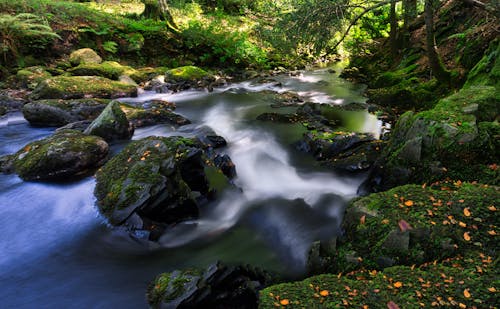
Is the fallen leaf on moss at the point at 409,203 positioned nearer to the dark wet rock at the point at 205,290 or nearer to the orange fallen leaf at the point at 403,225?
the orange fallen leaf at the point at 403,225

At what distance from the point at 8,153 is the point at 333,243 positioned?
27.6ft

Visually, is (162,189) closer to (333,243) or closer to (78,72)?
(333,243)

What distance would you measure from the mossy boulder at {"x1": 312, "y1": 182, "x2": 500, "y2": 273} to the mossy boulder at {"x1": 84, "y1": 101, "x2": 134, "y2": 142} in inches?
254

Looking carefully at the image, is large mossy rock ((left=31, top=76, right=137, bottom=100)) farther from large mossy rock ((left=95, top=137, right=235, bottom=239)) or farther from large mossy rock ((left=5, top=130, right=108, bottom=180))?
large mossy rock ((left=95, top=137, right=235, bottom=239))

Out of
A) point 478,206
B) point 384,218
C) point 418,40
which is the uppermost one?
point 418,40

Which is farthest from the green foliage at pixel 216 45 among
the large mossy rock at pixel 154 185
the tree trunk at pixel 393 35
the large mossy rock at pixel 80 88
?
the large mossy rock at pixel 154 185

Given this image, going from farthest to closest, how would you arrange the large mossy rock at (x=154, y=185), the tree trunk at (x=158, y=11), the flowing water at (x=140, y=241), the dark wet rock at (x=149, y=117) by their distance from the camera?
1. the tree trunk at (x=158, y=11)
2. the dark wet rock at (x=149, y=117)
3. the large mossy rock at (x=154, y=185)
4. the flowing water at (x=140, y=241)

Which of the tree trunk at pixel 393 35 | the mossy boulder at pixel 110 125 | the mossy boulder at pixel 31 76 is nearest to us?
the mossy boulder at pixel 110 125

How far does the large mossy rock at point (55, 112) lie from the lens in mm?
9453

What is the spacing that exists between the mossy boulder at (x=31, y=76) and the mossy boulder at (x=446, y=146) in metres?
12.8

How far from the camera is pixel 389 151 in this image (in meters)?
5.71

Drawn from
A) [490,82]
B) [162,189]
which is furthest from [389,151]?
[162,189]

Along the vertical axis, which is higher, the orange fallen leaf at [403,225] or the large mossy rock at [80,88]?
the orange fallen leaf at [403,225]

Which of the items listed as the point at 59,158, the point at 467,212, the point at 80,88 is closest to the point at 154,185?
the point at 59,158
